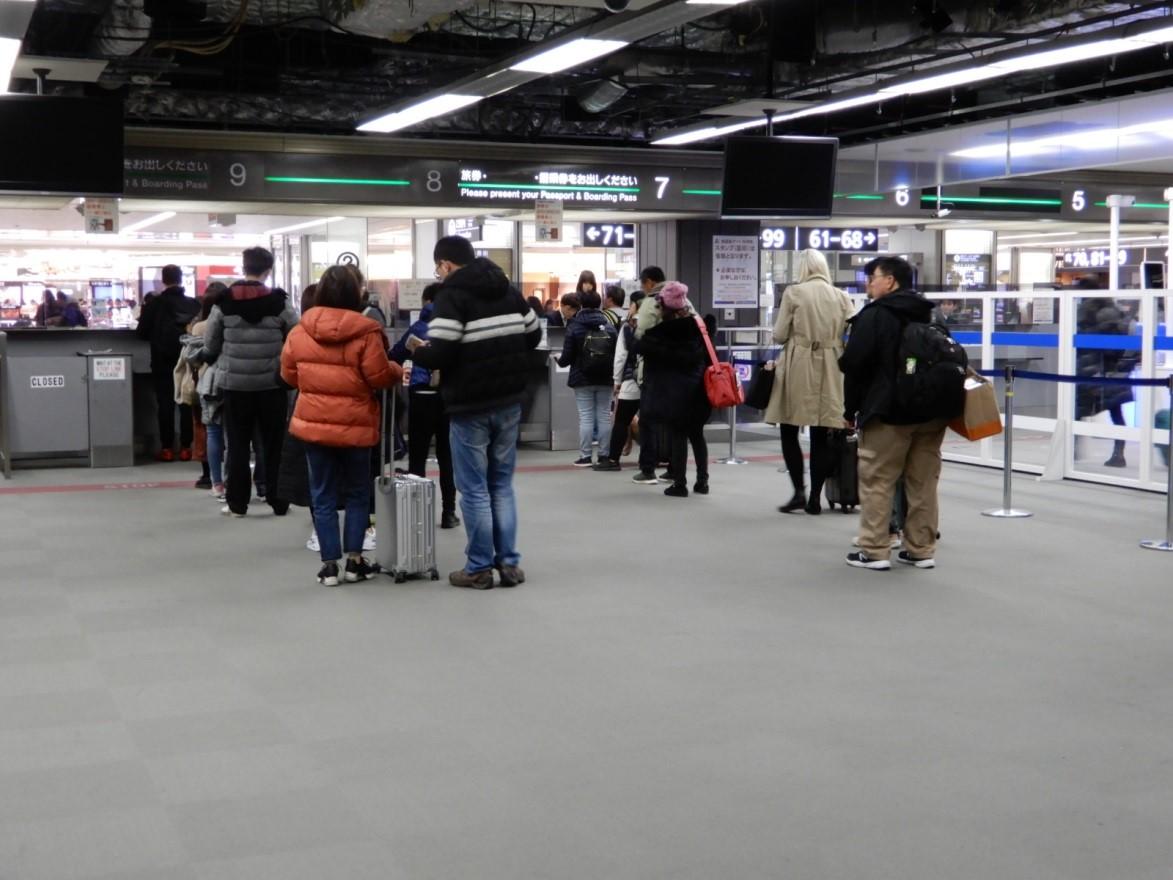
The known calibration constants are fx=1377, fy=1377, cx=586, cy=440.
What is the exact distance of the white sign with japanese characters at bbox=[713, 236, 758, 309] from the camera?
49.2 feet

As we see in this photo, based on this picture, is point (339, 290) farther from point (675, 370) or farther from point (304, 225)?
point (304, 225)

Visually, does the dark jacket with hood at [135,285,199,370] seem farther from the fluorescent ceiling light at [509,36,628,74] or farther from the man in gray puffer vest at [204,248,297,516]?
the fluorescent ceiling light at [509,36,628,74]

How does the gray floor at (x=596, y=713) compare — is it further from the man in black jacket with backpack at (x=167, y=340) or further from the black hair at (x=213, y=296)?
the man in black jacket with backpack at (x=167, y=340)

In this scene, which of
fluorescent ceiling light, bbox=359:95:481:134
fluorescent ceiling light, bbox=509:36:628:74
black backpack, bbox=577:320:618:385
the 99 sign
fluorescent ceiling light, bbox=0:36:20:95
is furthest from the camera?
the 99 sign

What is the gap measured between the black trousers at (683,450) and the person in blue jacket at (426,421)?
1821mm

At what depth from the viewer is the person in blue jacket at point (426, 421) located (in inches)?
303

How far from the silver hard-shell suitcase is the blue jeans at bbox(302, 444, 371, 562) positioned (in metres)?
0.12

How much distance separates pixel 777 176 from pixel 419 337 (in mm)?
5190

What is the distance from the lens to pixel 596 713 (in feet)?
14.5

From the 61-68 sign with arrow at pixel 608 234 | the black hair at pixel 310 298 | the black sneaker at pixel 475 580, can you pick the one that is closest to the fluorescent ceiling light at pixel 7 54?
the black hair at pixel 310 298

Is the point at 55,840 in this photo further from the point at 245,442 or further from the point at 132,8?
the point at 132,8

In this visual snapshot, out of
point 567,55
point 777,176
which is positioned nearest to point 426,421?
point 567,55

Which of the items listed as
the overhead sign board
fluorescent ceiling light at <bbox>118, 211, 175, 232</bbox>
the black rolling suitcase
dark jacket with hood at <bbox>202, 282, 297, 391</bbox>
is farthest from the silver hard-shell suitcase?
fluorescent ceiling light at <bbox>118, 211, 175, 232</bbox>

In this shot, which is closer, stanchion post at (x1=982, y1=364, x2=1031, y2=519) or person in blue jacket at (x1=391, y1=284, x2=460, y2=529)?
person in blue jacket at (x1=391, y1=284, x2=460, y2=529)
